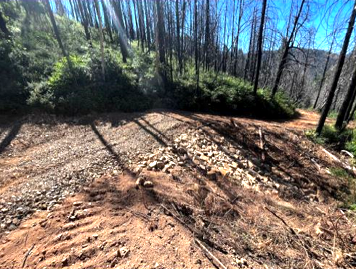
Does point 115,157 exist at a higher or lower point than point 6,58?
lower

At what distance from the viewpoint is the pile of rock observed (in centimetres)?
465

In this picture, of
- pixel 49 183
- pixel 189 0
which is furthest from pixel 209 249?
pixel 189 0

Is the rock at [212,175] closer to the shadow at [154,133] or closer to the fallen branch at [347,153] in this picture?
the shadow at [154,133]

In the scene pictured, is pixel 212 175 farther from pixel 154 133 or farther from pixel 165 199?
pixel 154 133

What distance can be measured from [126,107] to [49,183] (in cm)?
516

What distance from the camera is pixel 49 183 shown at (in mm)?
3750

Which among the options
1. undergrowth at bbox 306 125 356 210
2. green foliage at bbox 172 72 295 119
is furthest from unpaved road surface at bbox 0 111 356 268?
green foliage at bbox 172 72 295 119

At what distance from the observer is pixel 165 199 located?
3518 millimetres

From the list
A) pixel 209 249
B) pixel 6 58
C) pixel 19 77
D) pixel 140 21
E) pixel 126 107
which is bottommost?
pixel 209 249

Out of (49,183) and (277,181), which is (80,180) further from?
(277,181)

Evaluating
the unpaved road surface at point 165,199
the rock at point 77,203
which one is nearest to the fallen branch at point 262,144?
the unpaved road surface at point 165,199

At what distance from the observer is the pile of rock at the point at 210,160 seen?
465 cm

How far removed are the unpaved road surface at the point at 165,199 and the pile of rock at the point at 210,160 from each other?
0.04 m

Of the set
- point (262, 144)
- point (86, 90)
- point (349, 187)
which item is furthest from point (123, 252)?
point (86, 90)
